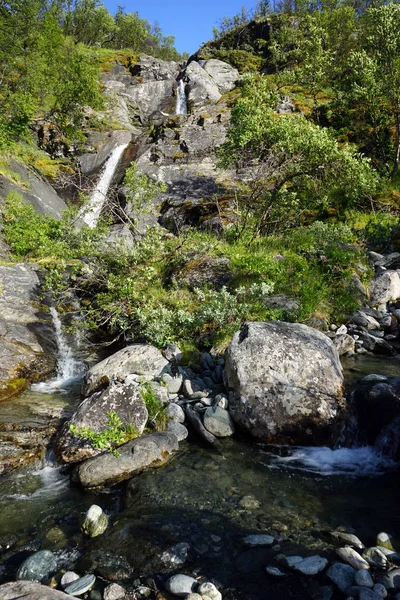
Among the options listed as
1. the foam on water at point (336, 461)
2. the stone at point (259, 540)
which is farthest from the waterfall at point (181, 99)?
the stone at point (259, 540)

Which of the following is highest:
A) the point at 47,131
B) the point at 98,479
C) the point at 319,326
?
the point at 47,131

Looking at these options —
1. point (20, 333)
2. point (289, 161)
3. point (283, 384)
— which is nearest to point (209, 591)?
point (283, 384)

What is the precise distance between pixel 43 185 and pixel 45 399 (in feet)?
60.4

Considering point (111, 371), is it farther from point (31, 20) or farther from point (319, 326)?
point (31, 20)

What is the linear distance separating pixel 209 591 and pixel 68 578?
1527 millimetres

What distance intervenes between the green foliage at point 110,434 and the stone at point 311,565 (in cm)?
311

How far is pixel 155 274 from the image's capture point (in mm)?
12047

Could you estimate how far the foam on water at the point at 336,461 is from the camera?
6.10m

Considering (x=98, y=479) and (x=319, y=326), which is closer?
(x=98, y=479)

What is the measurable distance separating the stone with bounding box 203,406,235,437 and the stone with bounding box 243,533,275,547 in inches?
99.0

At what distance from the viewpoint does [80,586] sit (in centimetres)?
388

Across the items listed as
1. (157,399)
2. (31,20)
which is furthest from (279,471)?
(31,20)

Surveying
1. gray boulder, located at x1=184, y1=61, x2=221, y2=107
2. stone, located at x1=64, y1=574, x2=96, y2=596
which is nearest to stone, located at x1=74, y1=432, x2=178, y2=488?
stone, located at x1=64, y1=574, x2=96, y2=596

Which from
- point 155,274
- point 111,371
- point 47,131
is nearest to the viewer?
point 111,371
